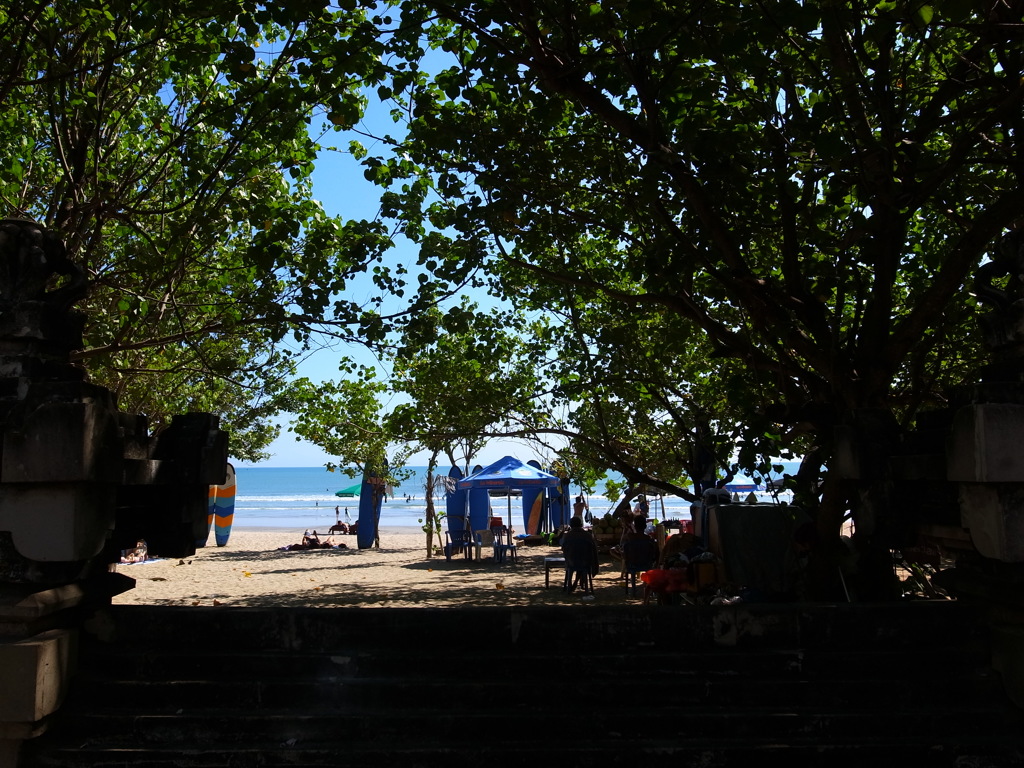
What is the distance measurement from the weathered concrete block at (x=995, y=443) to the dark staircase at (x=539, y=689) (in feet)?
3.53

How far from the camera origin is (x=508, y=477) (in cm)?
2120

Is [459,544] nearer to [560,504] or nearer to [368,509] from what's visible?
[368,509]

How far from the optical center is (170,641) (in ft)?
15.7

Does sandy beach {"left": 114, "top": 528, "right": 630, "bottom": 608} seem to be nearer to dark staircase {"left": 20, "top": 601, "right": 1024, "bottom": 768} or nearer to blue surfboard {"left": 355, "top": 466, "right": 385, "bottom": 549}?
blue surfboard {"left": 355, "top": 466, "right": 385, "bottom": 549}

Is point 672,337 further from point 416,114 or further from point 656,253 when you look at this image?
point 416,114

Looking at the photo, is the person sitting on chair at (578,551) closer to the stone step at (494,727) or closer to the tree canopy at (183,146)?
the tree canopy at (183,146)

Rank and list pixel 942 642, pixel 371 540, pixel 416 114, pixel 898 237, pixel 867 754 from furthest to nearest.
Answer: pixel 371 540, pixel 416 114, pixel 898 237, pixel 942 642, pixel 867 754

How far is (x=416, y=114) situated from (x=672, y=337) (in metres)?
4.30

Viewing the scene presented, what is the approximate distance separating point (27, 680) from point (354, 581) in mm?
14034

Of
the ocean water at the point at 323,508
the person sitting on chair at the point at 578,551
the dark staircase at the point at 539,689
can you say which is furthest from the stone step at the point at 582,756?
the ocean water at the point at 323,508

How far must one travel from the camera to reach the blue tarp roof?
69.6 feet

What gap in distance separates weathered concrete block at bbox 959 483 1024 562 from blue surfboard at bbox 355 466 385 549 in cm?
2409

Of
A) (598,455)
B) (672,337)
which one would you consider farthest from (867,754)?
(598,455)

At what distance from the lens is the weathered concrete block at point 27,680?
13.4 feet
